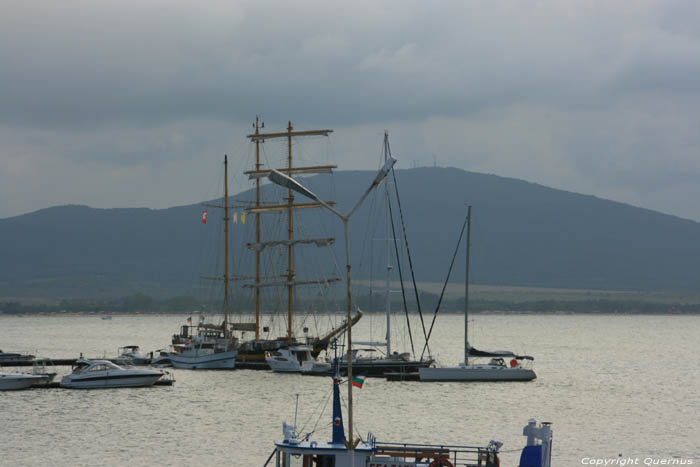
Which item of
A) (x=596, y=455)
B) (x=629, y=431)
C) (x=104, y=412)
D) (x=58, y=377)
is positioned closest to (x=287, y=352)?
(x=58, y=377)

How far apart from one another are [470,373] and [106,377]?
116 ft

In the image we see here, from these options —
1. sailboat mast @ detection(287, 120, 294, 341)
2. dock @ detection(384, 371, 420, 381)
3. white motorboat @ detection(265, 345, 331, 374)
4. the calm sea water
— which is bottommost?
the calm sea water

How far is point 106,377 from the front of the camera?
95.0 meters

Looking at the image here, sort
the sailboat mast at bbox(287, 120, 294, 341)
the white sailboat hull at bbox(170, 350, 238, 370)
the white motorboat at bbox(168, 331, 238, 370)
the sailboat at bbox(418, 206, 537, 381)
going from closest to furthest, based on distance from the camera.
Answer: the sailboat at bbox(418, 206, 537, 381), the white sailboat hull at bbox(170, 350, 238, 370), the white motorboat at bbox(168, 331, 238, 370), the sailboat mast at bbox(287, 120, 294, 341)

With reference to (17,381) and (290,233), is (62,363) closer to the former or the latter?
(17,381)

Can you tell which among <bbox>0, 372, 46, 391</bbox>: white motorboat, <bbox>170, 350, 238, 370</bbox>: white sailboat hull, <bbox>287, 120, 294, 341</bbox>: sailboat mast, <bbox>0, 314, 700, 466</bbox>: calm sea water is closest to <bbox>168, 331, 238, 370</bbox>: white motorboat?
<bbox>170, 350, 238, 370</bbox>: white sailboat hull

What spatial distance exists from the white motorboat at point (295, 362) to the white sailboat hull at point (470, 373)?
11.9 metres

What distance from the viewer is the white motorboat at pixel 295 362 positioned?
352 feet

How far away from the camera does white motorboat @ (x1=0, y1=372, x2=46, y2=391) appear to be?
94.1 metres

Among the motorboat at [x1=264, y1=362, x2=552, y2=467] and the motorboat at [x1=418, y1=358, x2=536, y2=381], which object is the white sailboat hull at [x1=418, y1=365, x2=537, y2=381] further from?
the motorboat at [x1=264, y1=362, x2=552, y2=467]

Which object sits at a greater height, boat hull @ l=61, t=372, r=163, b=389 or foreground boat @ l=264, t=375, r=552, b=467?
foreground boat @ l=264, t=375, r=552, b=467

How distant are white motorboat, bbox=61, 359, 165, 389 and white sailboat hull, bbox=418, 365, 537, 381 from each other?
2653 cm

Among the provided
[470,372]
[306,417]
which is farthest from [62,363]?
[306,417]

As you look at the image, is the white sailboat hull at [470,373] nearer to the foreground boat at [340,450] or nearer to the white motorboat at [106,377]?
the white motorboat at [106,377]
